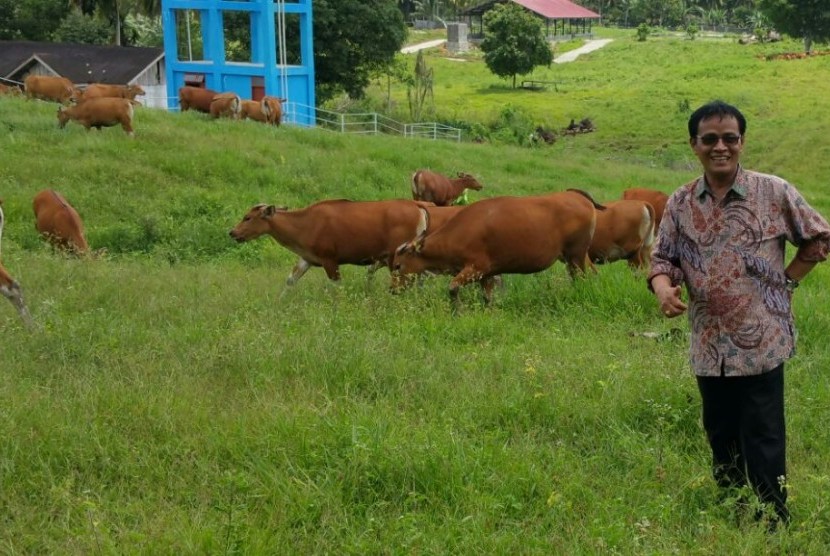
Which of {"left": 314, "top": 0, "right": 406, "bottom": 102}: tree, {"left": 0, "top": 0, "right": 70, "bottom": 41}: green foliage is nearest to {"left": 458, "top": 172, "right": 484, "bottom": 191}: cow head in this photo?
{"left": 314, "top": 0, "right": 406, "bottom": 102}: tree

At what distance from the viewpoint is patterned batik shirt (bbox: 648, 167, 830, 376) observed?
4359mm

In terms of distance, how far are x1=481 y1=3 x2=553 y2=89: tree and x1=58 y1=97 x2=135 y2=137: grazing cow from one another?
40711 mm

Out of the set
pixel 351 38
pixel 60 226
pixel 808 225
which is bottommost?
pixel 60 226

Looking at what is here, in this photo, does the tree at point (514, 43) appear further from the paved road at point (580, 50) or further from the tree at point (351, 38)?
the tree at point (351, 38)

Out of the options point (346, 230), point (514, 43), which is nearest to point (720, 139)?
point (346, 230)

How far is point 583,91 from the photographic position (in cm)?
5566

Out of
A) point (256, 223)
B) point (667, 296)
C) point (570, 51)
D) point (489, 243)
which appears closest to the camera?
point (667, 296)

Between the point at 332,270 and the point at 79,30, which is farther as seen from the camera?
the point at 79,30

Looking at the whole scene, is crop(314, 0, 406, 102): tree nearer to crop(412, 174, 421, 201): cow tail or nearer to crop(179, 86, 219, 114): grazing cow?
crop(179, 86, 219, 114): grazing cow

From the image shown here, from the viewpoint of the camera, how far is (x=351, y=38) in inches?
1620

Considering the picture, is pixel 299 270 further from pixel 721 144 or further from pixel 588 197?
pixel 721 144

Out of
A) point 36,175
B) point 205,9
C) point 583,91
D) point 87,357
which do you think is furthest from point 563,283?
point 583,91

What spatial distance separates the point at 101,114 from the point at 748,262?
18.1m

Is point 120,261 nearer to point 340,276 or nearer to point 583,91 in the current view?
point 340,276
